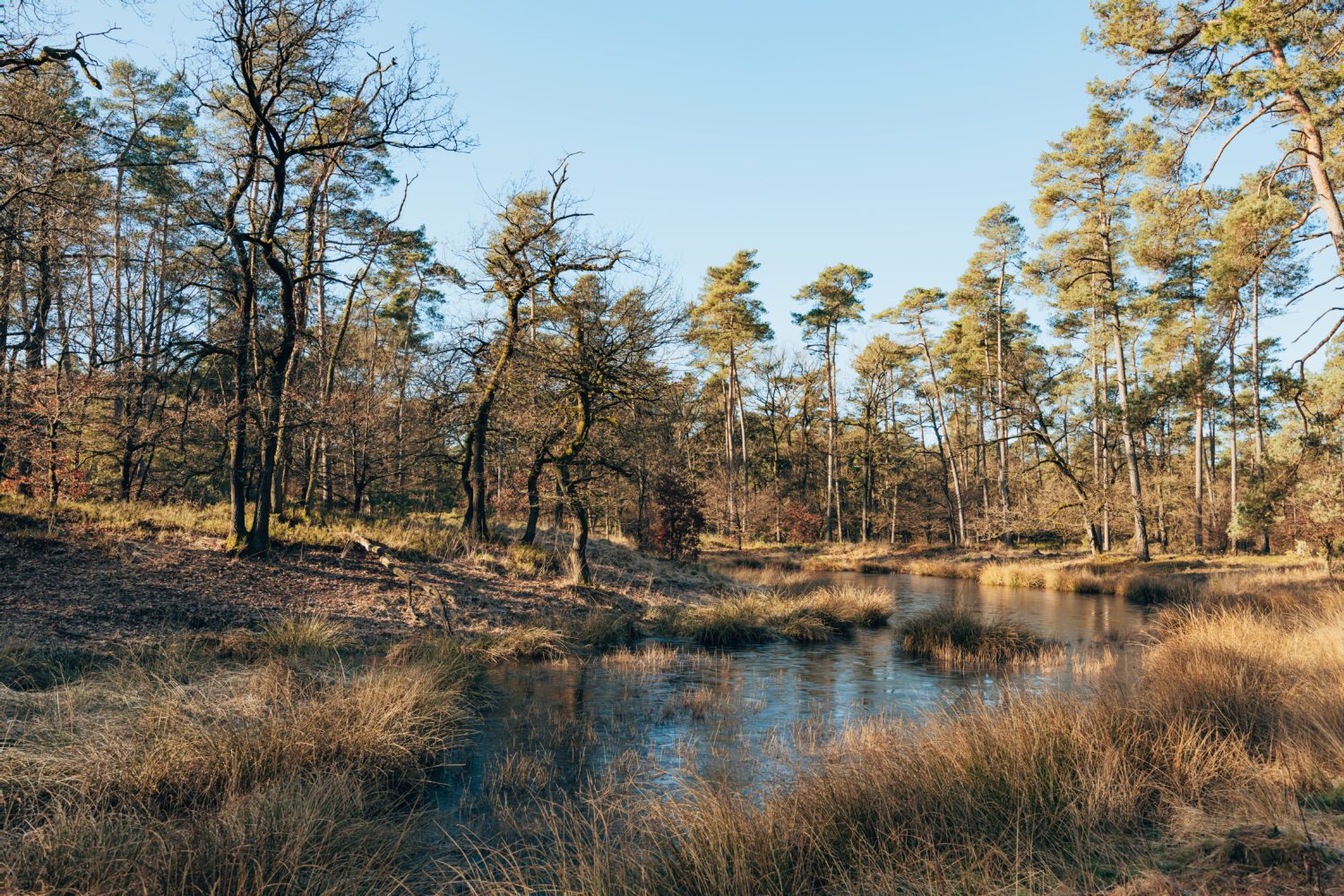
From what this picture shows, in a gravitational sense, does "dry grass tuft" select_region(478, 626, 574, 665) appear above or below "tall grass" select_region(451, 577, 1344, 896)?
below

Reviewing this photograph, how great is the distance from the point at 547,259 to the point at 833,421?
94.8 ft

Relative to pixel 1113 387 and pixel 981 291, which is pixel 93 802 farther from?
pixel 1113 387

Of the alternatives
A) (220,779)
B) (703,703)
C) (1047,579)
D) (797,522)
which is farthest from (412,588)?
(797,522)

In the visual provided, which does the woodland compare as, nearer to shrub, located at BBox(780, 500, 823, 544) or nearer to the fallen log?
the fallen log

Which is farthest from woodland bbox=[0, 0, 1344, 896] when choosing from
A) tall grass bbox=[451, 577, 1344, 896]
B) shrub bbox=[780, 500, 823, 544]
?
shrub bbox=[780, 500, 823, 544]

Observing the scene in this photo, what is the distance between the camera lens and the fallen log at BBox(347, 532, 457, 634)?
44.2ft

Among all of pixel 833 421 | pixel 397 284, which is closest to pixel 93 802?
pixel 397 284

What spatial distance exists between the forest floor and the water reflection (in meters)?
3.39

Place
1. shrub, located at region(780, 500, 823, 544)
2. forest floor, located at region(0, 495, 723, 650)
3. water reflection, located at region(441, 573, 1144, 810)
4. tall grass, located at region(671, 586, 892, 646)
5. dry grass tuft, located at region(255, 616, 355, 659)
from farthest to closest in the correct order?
shrub, located at region(780, 500, 823, 544)
tall grass, located at region(671, 586, 892, 646)
forest floor, located at region(0, 495, 723, 650)
dry grass tuft, located at region(255, 616, 355, 659)
water reflection, located at region(441, 573, 1144, 810)

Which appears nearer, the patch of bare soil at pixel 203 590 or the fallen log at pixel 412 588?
the patch of bare soil at pixel 203 590

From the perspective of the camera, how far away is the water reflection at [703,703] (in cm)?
684

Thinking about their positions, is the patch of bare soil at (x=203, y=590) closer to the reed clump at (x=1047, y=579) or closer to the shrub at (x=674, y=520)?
the shrub at (x=674, y=520)

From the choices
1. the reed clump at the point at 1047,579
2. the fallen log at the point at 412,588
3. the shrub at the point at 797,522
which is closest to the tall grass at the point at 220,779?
the fallen log at the point at 412,588

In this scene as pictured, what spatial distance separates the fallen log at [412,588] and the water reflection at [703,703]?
2601 millimetres
